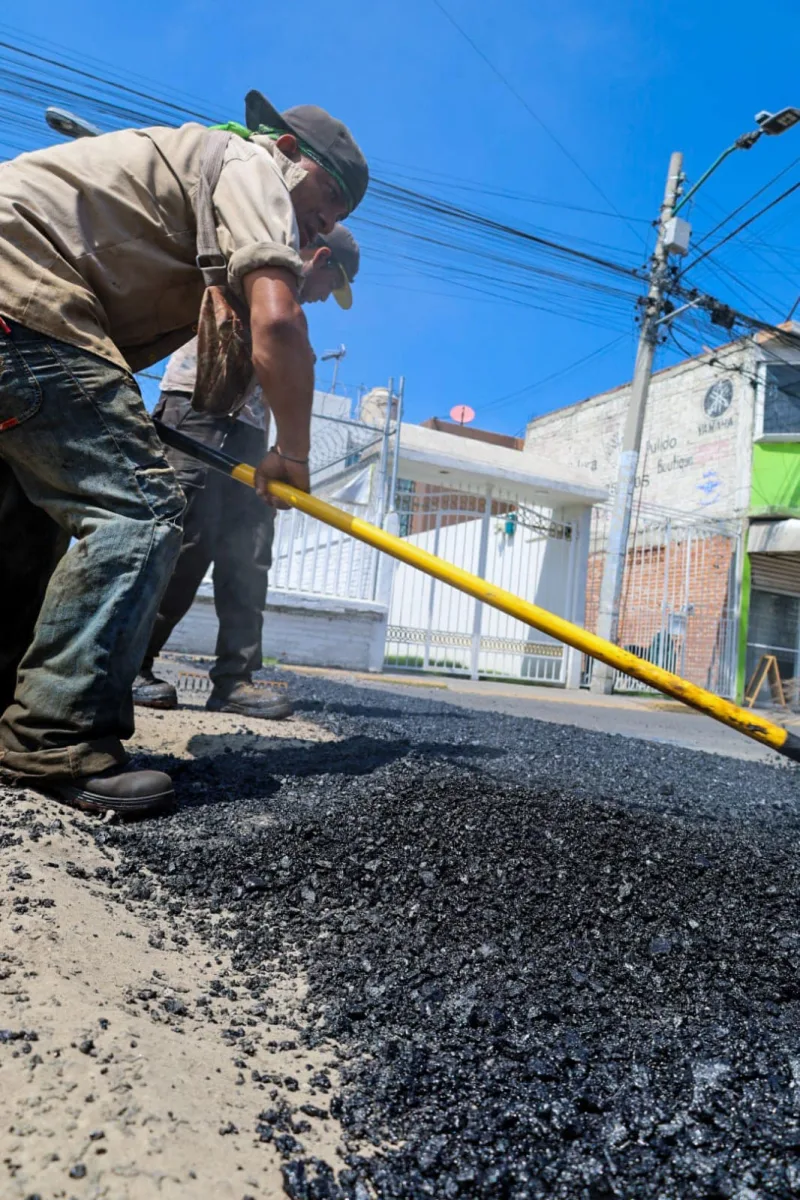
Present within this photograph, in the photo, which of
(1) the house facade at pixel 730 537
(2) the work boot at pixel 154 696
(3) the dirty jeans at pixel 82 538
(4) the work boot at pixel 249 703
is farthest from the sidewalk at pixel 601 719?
(1) the house facade at pixel 730 537

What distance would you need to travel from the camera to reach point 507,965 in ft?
4.48

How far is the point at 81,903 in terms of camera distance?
54.9 inches

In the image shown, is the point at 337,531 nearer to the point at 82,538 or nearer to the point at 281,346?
the point at 281,346

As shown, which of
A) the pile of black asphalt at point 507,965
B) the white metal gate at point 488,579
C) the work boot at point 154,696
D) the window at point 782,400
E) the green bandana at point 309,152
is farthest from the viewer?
the window at point 782,400

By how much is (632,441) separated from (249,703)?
9.87m

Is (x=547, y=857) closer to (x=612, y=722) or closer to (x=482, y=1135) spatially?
(x=482, y=1135)

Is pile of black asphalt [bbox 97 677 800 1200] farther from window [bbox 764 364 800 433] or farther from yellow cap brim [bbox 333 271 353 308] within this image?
window [bbox 764 364 800 433]

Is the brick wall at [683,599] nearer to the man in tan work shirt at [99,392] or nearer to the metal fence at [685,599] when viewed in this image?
the metal fence at [685,599]

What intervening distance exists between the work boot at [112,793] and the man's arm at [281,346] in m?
0.99

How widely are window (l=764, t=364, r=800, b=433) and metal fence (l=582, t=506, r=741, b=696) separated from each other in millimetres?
2151

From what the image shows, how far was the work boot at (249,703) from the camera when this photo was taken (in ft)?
12.3

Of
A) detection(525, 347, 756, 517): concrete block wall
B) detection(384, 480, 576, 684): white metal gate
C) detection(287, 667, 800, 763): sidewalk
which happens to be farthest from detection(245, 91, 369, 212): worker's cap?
detection(525, 347, 756, 517): concrete block wall

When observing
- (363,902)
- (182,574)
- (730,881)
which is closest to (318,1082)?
(363,902)

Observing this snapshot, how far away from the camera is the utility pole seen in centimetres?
1188
